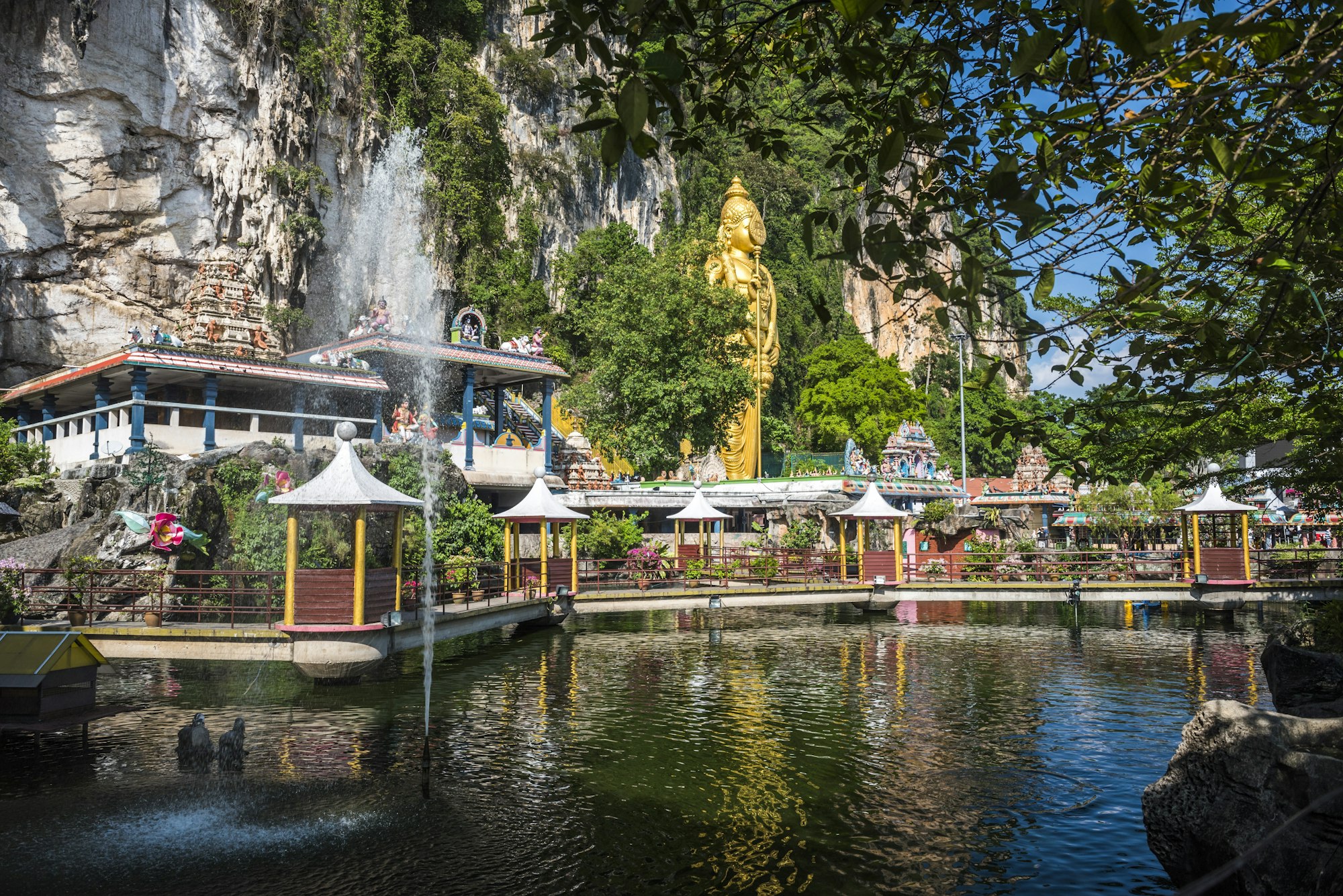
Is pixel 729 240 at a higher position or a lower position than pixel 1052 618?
higher

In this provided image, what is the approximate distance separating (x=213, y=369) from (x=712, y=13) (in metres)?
21.8

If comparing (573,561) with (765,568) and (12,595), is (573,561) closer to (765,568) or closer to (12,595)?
(765,568)

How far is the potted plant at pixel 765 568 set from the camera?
27.5 metres

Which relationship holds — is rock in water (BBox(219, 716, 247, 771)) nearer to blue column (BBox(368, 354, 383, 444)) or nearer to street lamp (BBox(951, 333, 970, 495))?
blue column (BBox(368, 354, 383, 444))

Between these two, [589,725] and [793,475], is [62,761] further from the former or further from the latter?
[793,475]

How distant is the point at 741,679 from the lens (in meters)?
17.3

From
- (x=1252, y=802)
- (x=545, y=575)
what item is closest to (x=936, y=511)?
(x=545, y=575)

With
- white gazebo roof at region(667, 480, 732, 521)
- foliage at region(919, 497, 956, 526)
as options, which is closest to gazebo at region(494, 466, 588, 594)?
white gazebo roof at region(667, 480, 732, 521)

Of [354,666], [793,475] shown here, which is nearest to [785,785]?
[354,666]

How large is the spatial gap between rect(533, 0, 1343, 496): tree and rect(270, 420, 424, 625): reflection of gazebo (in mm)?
10734

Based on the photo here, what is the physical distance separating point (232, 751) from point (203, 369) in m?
15.5

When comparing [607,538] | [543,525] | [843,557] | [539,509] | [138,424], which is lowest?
[843,557]

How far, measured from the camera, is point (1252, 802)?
6930 millimetres

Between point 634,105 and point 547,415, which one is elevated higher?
point 547,415
